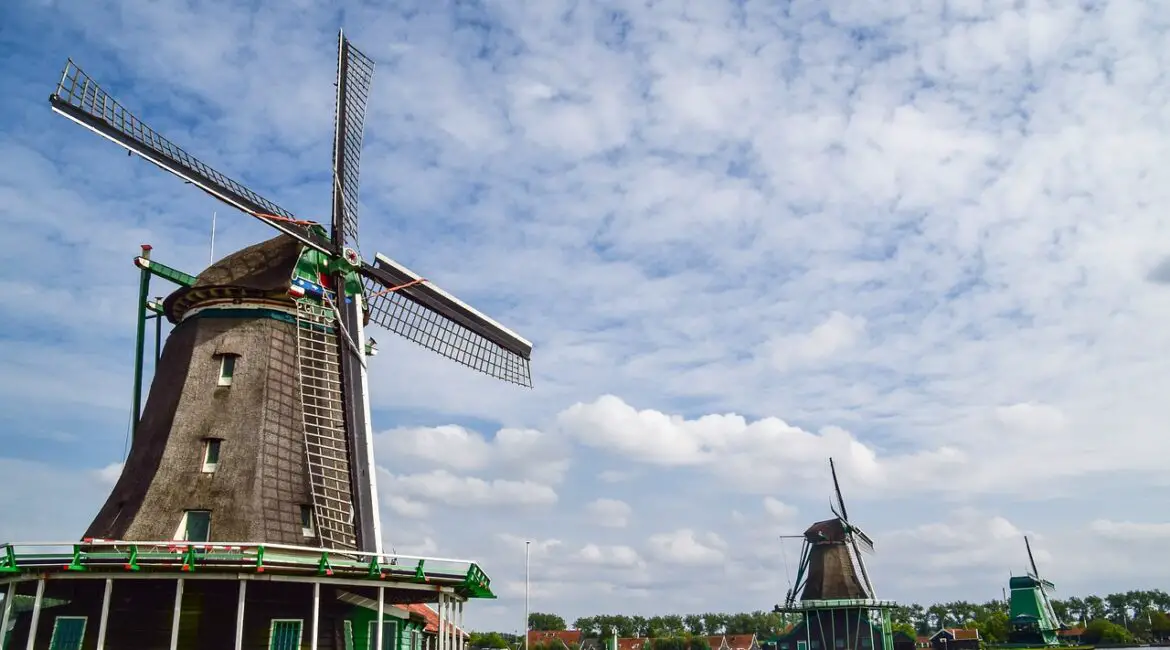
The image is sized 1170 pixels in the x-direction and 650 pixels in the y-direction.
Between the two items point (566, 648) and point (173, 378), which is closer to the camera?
point (173, 378)

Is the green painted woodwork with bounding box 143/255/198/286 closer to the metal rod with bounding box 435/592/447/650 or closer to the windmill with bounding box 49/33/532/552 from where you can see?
the windmill with bounding box 49/33/532/552

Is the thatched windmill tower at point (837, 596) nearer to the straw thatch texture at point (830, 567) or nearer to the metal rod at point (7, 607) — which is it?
the straw thatch texture at point (830, 567)

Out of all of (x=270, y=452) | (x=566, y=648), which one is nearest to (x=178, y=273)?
(x=270, y=452)

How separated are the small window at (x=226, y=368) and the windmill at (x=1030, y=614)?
75.7 metres

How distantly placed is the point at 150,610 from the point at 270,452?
13.2 feet

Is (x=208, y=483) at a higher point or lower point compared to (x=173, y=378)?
lower

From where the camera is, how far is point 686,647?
10112 centimetres

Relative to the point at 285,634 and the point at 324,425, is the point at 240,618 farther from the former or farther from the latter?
the point at 324,425

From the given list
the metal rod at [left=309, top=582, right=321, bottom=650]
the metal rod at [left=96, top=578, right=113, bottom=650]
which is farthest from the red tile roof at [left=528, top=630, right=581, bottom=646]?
the metal rod at [left=96, top=578, right=113, bottom=650]

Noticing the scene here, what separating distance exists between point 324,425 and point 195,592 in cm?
469

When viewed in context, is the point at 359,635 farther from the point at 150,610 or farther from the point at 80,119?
the point at 80,119

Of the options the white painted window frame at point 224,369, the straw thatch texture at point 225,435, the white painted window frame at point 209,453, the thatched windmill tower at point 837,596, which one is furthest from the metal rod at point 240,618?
the thatched windmill tower at point 837,596

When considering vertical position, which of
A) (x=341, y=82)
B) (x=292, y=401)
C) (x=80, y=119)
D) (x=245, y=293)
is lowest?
(x=292, y=401)

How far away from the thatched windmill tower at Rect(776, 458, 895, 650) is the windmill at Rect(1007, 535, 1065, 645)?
2556cm
